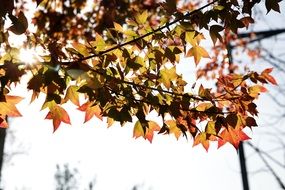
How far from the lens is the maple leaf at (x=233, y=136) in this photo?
2.78 meters

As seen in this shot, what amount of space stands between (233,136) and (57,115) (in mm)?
1311

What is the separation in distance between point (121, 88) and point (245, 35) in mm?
4713

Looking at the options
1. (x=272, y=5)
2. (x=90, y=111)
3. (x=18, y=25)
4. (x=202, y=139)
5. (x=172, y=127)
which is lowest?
(x=202, y=139)

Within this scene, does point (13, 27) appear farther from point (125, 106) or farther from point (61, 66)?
point (125, 106)

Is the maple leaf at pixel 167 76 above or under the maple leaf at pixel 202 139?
above

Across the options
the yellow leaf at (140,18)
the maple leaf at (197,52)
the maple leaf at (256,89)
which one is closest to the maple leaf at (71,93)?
the yellow leaf at (140,18)

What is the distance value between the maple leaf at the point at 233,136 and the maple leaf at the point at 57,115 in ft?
3.82

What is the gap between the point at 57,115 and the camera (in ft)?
8.64

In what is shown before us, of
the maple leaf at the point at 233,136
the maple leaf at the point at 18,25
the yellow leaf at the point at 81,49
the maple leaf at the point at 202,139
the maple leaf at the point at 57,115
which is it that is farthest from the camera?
the maple leaf at the point at 202,139

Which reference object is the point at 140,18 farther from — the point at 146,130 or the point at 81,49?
the point at 146,130

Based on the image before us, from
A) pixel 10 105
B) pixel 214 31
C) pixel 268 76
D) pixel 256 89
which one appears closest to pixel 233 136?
pixel 256 89

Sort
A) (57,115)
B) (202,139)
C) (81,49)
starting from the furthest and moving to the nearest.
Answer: (202,139), (57,115), (81,49)

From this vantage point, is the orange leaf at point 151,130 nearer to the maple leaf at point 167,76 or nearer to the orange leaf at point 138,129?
the orange leaf at point 138,129

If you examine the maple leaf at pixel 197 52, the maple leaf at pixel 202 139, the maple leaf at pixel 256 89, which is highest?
the maple leaf at pixel 197 52
